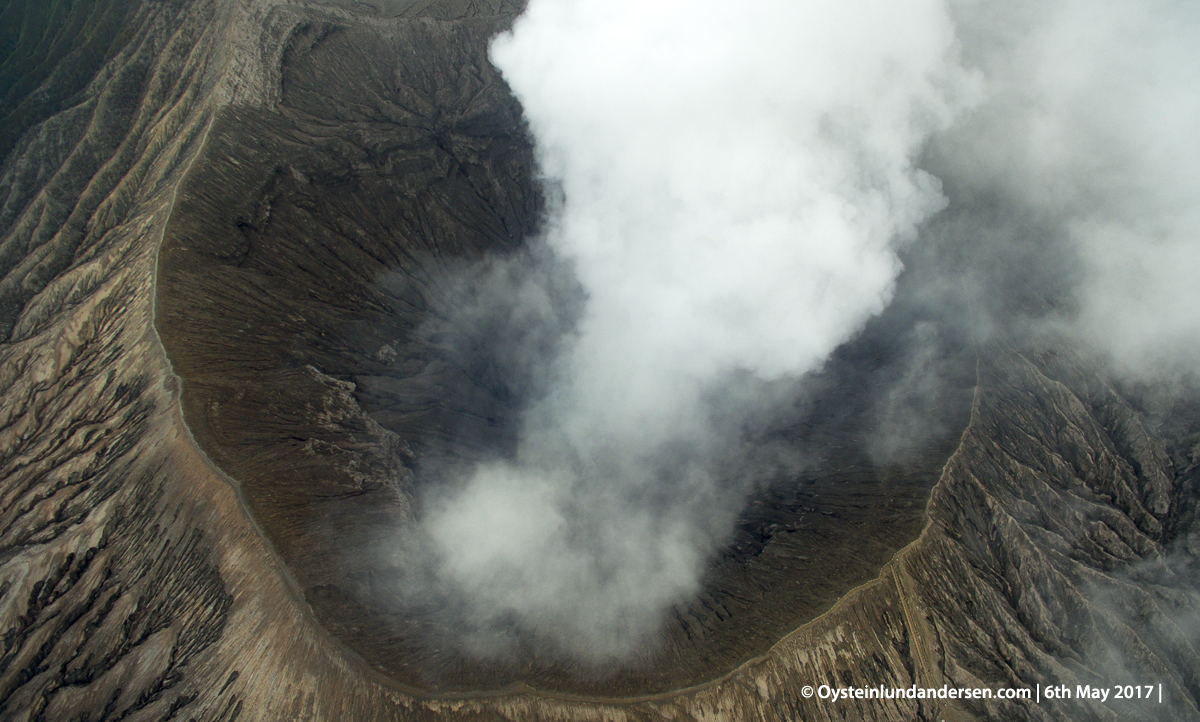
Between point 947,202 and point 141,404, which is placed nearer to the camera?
point 141,404

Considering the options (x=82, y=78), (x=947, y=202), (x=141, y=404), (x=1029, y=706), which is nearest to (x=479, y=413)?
(x=141, y=404)

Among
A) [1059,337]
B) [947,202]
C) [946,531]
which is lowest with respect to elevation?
[946,531]

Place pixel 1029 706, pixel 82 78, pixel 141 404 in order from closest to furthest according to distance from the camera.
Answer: pixel 1029 706 < pixel 141 404 < pixel 82 78

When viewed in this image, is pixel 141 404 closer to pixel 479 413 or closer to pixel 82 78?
pixel 479 413

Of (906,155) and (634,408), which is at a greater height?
(906,155)

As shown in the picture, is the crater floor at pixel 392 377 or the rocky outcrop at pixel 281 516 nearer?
the rocky outcrop at pixel 281 516

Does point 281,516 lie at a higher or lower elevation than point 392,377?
lower

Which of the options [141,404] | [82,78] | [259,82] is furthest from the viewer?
[82,78]

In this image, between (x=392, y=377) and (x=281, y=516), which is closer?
(x=281, y=516)
